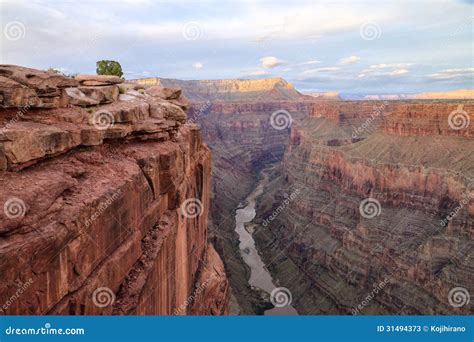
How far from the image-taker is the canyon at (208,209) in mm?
11203

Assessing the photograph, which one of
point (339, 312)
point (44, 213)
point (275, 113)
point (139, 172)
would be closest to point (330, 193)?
point (339, 312)

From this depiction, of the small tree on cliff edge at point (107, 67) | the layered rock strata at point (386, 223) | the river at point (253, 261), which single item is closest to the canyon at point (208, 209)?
the layered rock strata at point (386, 223)

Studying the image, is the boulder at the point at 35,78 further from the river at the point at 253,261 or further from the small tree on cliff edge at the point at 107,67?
the river at the point at 253,261

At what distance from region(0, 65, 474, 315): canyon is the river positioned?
0.34m

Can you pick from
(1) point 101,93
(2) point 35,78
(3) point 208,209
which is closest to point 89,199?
(2) point 35,78

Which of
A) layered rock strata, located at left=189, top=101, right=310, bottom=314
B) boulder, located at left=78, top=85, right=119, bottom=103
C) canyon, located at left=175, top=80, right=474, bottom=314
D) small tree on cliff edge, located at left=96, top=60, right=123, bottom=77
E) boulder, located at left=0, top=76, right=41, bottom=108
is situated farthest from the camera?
layered rock strata, located at left=189, top=101, right=310, bottom=314

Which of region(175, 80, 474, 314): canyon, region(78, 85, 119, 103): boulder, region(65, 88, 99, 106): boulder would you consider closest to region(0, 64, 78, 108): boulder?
region(65, 88, 99, 106): boulder

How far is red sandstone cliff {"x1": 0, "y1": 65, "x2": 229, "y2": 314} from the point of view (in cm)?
1002

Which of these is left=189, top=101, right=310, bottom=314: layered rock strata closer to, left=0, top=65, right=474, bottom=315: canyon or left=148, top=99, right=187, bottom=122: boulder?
left=0, top=65, right=474, bottom=315: canyon

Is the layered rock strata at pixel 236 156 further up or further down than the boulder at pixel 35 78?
further down

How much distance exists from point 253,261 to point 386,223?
797 inches

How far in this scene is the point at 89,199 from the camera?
1204 centimetres

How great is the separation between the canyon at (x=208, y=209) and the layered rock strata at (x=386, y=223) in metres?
0.20

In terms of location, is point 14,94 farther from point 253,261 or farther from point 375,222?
point 253,261
